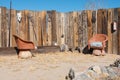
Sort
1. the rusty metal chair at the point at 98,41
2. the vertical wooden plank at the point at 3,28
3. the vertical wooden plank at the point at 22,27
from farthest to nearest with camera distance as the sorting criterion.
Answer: the vertical wooden plank at the point at 22,27 → the rusty metal chair at the point at 98,41 → the vertical wooden plank at the point at 3,28

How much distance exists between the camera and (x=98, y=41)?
991 cm

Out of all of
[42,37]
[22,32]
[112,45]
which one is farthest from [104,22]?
[22,32]

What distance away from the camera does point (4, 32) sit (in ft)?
31.6

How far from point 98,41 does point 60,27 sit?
165 cm

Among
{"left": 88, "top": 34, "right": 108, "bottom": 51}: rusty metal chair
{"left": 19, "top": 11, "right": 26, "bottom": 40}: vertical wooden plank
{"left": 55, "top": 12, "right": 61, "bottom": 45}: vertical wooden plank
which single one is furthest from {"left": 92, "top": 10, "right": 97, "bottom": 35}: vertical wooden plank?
{"left": 19, "top": 11, "right": 26, "bottom": 40}: vertical wooden plank

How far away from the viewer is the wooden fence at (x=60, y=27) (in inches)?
385

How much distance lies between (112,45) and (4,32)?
146 inches

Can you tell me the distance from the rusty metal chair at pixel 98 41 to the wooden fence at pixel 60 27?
340 millimetres

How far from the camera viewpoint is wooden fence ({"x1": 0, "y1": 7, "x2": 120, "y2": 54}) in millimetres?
9789

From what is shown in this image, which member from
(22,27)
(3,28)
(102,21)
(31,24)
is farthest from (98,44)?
(3,28)

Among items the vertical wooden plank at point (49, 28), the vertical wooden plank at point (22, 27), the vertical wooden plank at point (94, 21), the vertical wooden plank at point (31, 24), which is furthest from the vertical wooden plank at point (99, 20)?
the vertical wooden plank at point (22, 27)

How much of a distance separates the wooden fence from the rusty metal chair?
0.34m

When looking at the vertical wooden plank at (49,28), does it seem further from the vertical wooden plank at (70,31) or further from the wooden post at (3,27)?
the wooden post at (3,27)

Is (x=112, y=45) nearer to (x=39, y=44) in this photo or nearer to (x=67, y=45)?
(x=67, y=45)
